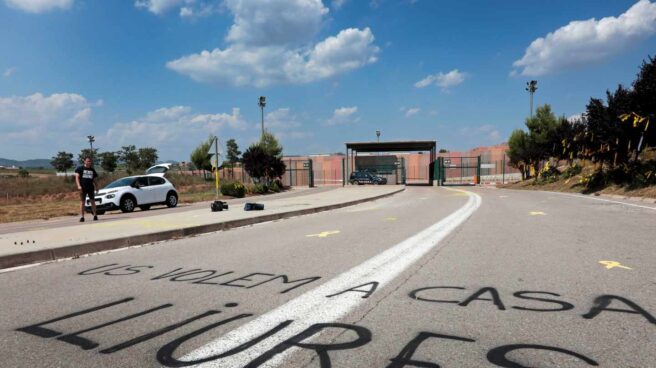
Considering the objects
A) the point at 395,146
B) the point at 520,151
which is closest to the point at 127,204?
the point at 520,151

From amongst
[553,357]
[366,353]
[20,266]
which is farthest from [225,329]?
[20,266]

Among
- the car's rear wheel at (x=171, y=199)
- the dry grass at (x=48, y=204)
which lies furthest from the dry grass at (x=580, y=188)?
the dry grass at (x=48, y=204)

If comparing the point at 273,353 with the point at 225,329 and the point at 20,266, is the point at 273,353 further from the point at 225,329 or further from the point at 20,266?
the point at 20,266

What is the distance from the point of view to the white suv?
1808 cm

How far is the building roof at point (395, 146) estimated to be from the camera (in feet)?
173

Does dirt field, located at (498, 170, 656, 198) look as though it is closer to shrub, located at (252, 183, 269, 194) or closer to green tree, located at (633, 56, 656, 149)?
green tree, located at (633, 56, 656, 149)

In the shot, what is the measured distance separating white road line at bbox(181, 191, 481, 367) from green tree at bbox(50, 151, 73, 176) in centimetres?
9094

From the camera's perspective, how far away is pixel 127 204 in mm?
18469

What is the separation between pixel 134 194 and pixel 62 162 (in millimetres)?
79503

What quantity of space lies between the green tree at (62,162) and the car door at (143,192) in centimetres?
7533

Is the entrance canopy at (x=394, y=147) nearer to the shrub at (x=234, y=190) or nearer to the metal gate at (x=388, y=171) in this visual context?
the metal gate at (x=388, y=171)

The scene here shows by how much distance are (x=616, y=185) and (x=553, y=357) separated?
24104 mm

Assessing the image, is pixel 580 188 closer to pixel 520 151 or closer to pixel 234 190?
pixel 520 151

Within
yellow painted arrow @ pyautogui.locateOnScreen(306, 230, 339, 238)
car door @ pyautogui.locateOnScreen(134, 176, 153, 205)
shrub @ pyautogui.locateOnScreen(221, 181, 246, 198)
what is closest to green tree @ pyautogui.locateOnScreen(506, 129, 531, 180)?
shrub @ pyautogui.locateOnScreen(221, 181, 246, 198)
